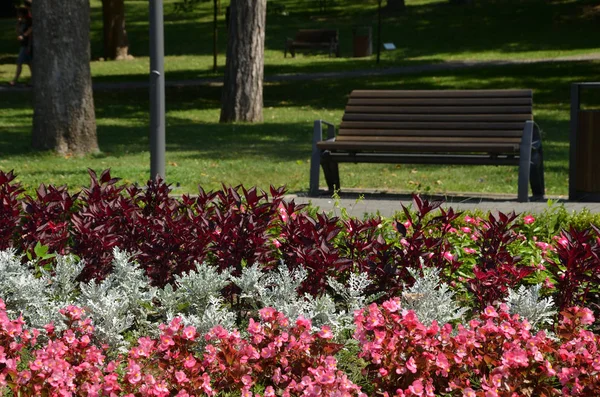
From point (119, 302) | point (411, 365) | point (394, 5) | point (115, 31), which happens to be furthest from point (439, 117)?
point (394, 5)

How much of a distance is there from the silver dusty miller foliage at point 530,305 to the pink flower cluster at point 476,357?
1.50ft

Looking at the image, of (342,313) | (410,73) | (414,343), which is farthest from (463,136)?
(410,73)

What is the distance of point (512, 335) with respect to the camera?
3990mm

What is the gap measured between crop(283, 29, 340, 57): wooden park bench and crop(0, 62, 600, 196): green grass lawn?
7.93 m

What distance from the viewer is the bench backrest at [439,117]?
9969mm

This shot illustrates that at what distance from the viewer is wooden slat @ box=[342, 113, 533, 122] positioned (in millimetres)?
9969

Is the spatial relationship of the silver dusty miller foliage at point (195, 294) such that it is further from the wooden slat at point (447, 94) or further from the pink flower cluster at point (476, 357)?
the wooden slat at point (447, 94)

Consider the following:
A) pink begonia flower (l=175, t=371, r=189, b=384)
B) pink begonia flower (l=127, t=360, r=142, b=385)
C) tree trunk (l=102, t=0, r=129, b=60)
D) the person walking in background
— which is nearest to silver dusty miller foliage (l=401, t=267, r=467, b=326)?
pink begonia flower (l=175, t=371, r=189, b=384)

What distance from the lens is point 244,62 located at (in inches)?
717

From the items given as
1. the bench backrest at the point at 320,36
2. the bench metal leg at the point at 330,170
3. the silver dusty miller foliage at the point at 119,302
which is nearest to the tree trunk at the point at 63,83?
the bench metal leg at the point at 330,170

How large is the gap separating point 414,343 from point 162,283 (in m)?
1.97

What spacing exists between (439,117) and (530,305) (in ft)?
19.1

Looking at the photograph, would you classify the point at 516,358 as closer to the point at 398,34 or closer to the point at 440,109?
the point at 440,109

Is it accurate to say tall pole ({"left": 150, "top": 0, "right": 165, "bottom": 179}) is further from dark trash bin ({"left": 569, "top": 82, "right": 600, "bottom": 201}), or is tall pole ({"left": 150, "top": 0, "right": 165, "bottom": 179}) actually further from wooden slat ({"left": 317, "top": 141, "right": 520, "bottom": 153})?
dark trash bin ({"left": 569, "top": 82, "right": 600, "bottom": 201})
